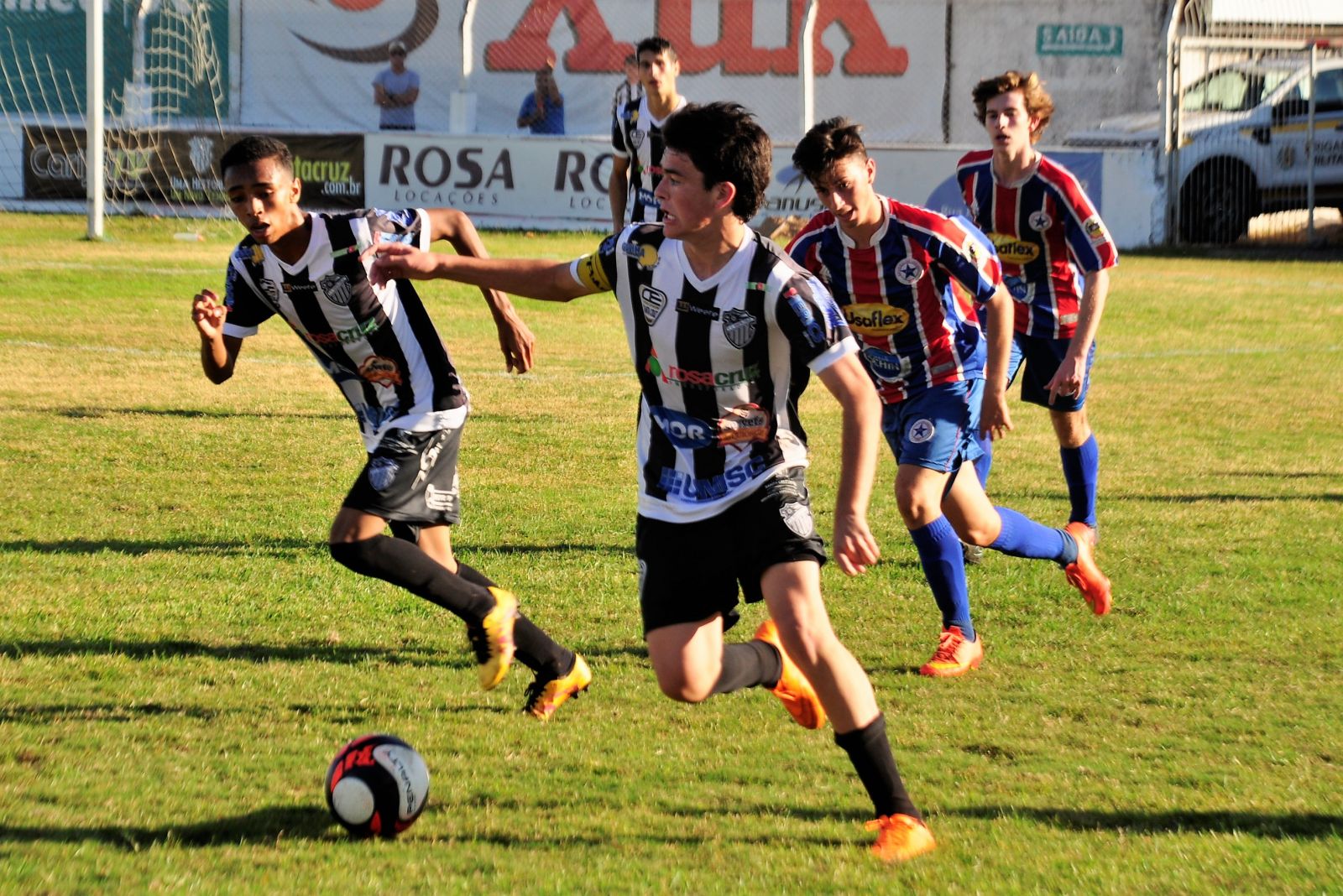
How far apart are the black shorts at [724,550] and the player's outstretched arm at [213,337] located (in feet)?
5.10

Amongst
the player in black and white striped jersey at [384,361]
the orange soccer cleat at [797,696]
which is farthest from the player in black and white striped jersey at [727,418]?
the player in black and white striped jersey at [384,361]

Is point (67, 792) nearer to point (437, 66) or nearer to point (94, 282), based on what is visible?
point (94, 282)

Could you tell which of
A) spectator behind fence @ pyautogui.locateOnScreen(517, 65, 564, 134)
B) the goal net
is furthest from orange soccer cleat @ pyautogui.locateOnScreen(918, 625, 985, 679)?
spectator behind fence @ pyautogui.locateOnScreen(517, 65, 564, 134)

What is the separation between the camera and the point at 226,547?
269 inches

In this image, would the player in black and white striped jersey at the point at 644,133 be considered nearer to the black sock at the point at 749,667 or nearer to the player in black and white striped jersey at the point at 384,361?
the player in black and white striped jersey at the point at 384,361

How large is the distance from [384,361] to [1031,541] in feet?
8.32

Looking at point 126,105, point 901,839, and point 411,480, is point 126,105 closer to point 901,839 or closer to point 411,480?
point 411,480

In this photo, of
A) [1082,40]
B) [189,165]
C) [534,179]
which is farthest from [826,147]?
[1082,40]

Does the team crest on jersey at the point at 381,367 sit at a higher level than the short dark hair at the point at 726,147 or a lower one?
lower

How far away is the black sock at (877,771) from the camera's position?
12.5 feet

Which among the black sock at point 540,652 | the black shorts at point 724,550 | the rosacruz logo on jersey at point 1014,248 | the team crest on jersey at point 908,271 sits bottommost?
the black sock at point 540,652

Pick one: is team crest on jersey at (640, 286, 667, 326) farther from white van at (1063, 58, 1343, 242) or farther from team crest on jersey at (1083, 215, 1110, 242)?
white van at (1063, 58, 1343, 242)

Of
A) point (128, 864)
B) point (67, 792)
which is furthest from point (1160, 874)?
point (67, 792)

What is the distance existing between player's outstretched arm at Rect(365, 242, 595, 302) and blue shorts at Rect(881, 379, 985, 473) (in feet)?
5.52
